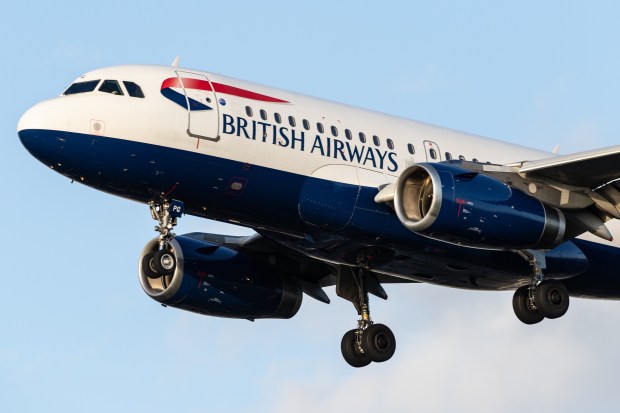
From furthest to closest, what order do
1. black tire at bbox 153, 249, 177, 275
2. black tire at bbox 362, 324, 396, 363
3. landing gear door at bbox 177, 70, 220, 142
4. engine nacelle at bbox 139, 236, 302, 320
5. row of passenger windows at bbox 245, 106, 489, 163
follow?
black tire at bbox 362, 324, 396, 363 → engine nacelle at bbox 139, 236, 302, 320 → black tire at bbox 153, 249, 177, 275 → row of passenger windows at bbox 245, 106, 489, 163 → landing gear door at bbox 177, 70, 220, 142

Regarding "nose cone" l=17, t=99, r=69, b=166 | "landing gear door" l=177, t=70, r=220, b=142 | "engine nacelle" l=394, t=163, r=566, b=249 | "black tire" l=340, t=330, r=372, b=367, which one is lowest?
"black tire" l=340, t=330, r=372, b=367

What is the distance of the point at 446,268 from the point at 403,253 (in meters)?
1.70

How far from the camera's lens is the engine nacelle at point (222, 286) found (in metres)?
48.2

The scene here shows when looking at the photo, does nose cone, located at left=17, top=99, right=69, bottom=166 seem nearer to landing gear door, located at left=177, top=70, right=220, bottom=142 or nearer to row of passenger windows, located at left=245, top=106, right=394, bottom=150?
landing gear door, located at left=177, top=70, right=220, bottom=142

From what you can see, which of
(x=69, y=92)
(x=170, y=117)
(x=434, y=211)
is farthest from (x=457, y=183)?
(x=69, y=92)

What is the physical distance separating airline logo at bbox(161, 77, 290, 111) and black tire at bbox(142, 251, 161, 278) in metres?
4.31

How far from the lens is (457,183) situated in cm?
4291

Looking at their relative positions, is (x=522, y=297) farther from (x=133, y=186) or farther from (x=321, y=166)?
(x=133, y=186)

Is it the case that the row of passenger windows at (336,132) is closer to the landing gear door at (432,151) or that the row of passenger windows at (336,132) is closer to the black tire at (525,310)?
the landing gear door at (432,151)

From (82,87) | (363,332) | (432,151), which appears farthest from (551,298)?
(82,87)

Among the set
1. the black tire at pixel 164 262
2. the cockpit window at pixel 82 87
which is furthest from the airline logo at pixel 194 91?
the black tire at pixel 164 262

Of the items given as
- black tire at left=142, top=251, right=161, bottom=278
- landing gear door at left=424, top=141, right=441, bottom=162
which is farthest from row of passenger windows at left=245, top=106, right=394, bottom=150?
black tire at left=142, top=251, right=161, bottom=278

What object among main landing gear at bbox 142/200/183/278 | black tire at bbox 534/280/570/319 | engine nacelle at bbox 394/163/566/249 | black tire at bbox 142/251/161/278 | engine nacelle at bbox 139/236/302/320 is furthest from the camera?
engine nacelle at bbox 139/236/302/320

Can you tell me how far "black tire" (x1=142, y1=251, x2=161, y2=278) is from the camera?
1774 inches
